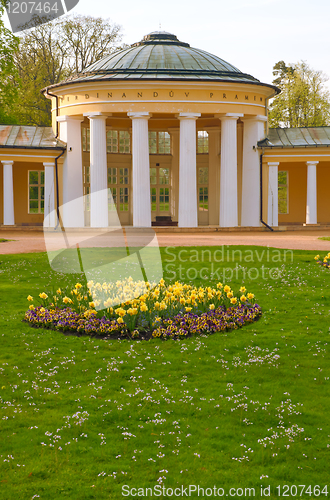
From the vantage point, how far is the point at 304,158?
35344 mm

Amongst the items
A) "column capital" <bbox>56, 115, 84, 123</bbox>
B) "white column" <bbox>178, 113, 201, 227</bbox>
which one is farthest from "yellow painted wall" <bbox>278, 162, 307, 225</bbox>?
"column capital" <bbox>56, 115, 84, 123</bbox>

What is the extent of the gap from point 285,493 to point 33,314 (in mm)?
6711

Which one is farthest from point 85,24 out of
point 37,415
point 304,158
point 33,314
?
point 37,415

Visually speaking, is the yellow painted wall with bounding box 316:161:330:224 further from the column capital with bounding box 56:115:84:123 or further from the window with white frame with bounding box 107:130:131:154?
the column capital with bounding box 56:115:84:123

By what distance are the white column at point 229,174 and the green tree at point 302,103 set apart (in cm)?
2219

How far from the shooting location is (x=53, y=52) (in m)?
53.9

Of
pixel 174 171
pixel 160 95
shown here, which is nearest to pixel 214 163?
pixel 174 171

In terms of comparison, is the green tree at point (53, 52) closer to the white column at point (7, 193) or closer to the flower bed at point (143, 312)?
the white column at point (7, 193)

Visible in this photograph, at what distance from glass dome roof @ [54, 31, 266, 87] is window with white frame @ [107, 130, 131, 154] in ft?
15.8

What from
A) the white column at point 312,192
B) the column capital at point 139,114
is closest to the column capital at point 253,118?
the white column at point 312,192

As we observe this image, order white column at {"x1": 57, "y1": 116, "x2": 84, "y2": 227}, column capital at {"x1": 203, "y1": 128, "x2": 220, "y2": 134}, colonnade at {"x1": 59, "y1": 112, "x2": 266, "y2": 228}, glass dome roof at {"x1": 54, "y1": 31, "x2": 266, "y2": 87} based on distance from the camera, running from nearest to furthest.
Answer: glass dome roof at {"x1": 54, "y1": 31, "x2": 266, "y2": 87}, colonnade at {"x1": 59, "y1": 112, "x2": 266, "y2": 228}, white column at {"x1": 57, "y1": 116, "x2": 84, "y2": 227}, column capital at {"x1": 203, "y1": 128, "x2": 220, "y2": 134}

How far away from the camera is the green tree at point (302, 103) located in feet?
175

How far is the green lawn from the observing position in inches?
213

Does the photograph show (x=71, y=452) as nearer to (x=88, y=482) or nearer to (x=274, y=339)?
(x=88, y=482)
